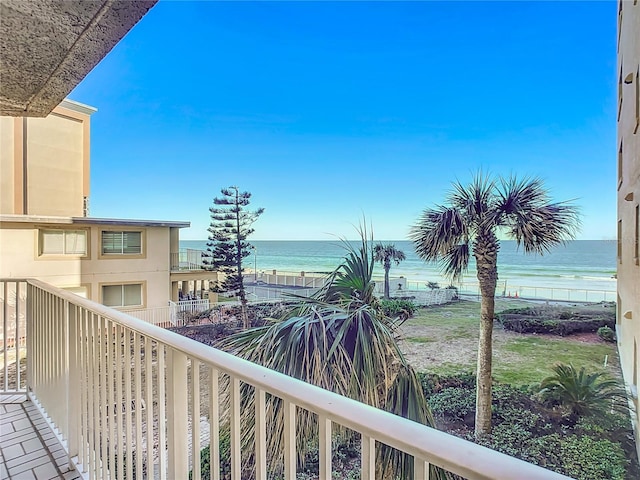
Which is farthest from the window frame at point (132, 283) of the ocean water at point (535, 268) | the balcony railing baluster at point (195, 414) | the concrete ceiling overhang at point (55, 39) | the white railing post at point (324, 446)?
the white railing post at point (324, 446)

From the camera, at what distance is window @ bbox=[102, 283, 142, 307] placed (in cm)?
738

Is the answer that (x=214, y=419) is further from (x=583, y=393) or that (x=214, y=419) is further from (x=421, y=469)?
(x=583, y=393)

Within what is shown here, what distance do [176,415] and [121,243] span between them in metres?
7.54

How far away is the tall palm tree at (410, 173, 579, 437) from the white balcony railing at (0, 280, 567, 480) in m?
3.13

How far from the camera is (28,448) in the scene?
1702mm

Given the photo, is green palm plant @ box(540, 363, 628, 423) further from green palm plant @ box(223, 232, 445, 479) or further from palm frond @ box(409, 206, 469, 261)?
green palm plant @ box(223, 232, 445, 479)

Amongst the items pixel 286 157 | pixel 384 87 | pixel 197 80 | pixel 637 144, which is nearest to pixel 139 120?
pixel 197 80

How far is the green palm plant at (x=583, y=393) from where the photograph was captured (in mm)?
3668

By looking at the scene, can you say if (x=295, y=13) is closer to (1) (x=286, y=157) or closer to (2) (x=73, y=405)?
(2) (x=73, y=405)

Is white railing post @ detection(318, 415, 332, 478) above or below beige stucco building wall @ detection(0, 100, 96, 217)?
below

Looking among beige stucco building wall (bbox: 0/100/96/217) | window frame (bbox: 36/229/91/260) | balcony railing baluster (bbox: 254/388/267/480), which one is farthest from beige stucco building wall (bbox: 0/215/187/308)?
balcony railing baluster (bbox: 254/388/267/480)

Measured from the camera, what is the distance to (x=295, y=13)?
263 inches

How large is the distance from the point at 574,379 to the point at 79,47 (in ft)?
17.2

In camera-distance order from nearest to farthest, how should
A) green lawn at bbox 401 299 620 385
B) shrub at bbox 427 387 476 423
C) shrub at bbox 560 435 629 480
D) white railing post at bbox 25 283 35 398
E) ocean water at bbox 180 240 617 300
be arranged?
white railing post at bbox 25 283 35 398 → shrub at bbox 560 435 629 480 → shrub at bbox 427 387 476 423 → green lawn at bbox 401 299 620 385 → ocean water at bbox 180 240 617 300
